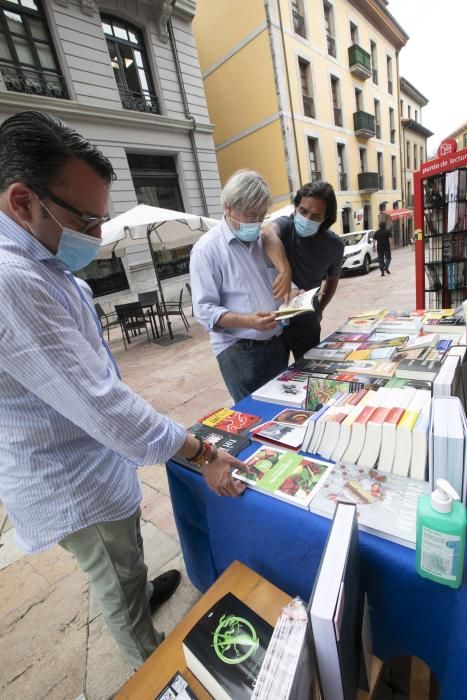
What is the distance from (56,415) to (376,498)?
0.88 m

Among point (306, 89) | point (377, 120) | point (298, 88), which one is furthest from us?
point (377, 120)

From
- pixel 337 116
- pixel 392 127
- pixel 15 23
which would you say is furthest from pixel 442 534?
pixel 392 127

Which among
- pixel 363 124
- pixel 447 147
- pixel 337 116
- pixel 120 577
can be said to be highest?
pixel 337 116

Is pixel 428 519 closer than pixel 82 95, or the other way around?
pixel 428 519

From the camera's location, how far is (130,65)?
325 inches

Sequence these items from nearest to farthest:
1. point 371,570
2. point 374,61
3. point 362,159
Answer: point 371,570, point 362,159, point 374,61

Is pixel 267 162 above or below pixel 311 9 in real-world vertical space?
below

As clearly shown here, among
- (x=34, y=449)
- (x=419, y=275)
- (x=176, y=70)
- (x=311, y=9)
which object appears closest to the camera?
(x=34, y=449)

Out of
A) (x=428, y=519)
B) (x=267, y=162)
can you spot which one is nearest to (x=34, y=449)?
(x=428, y=519)

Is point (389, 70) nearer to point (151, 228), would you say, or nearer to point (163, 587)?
point (151, 228)

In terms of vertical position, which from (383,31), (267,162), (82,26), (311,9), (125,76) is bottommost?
(267,162)

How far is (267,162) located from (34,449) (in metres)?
13.5

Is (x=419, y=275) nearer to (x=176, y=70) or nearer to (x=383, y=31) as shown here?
(x=176, y=70)

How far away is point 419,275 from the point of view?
3969 millimetres
